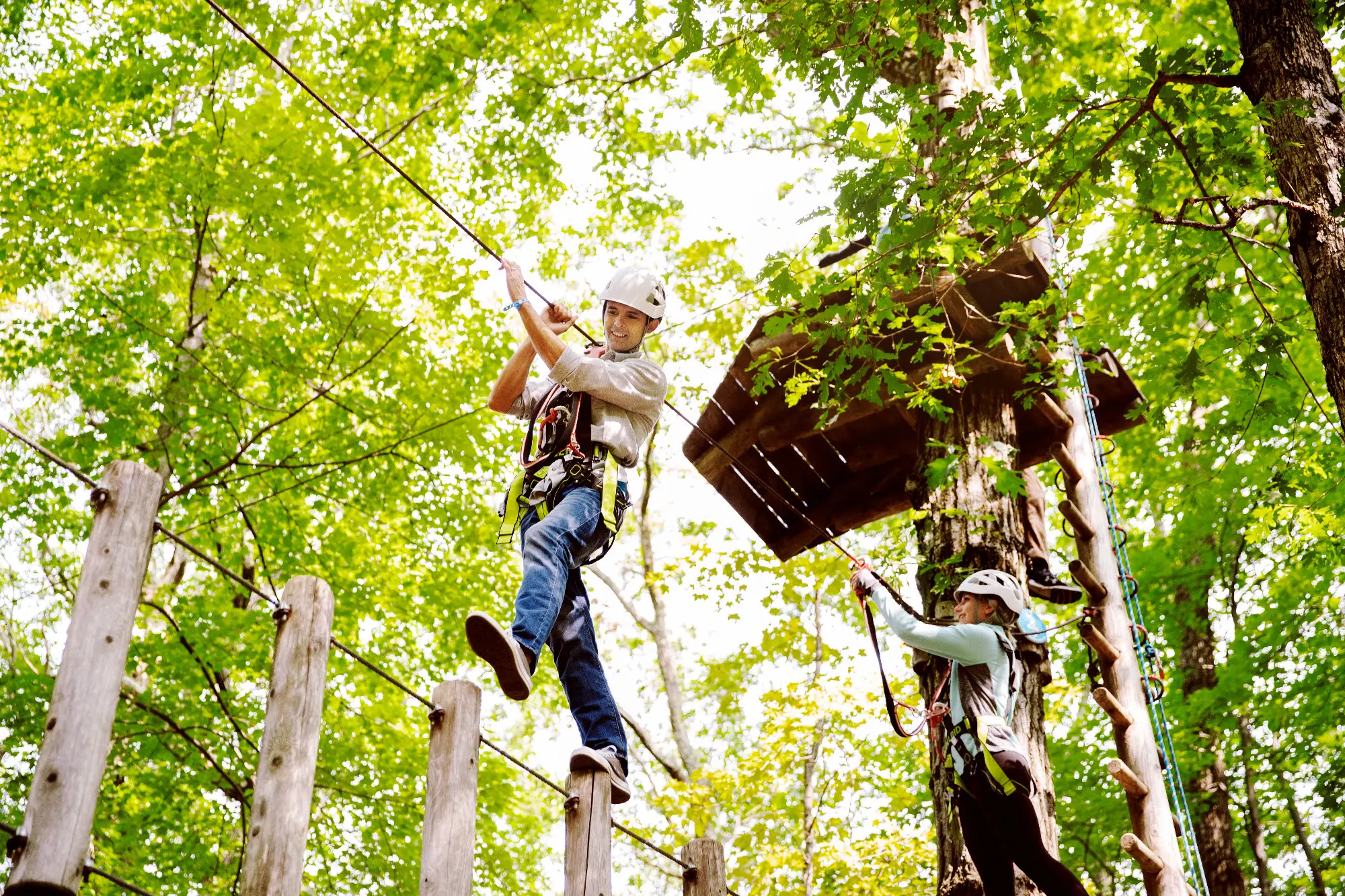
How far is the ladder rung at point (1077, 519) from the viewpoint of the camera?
21.2 feet

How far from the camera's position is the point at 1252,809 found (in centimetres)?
Result: 1241

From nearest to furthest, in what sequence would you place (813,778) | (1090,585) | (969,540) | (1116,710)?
(969,540) < (1116,710) < (1090,585) < (813,778)

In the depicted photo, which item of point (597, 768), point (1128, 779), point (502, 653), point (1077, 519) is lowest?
point (597, 768)

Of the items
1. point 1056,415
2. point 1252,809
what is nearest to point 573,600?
point 1056,415

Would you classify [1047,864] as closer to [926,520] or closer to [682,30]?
[926,520]

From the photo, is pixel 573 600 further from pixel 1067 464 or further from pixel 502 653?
pixel 1067 464

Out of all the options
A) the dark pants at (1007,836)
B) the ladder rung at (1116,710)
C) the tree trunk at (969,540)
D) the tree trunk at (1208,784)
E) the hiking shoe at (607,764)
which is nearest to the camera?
the hiking shoe at (607,764)

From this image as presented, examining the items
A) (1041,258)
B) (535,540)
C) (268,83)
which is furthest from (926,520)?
(268,83)

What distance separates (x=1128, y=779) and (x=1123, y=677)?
1.93ft

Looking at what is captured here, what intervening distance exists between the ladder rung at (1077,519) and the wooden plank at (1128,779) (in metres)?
1.34

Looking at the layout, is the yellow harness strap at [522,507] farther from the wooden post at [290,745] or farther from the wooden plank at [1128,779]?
the wooden plank at [1128,779]

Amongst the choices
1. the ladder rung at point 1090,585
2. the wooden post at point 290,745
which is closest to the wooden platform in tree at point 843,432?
the ladder rung at point 1090,585

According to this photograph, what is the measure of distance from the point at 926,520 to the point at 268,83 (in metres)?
9.44

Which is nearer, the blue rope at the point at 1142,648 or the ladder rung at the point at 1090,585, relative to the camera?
the blue rope at the point at 1142,648
